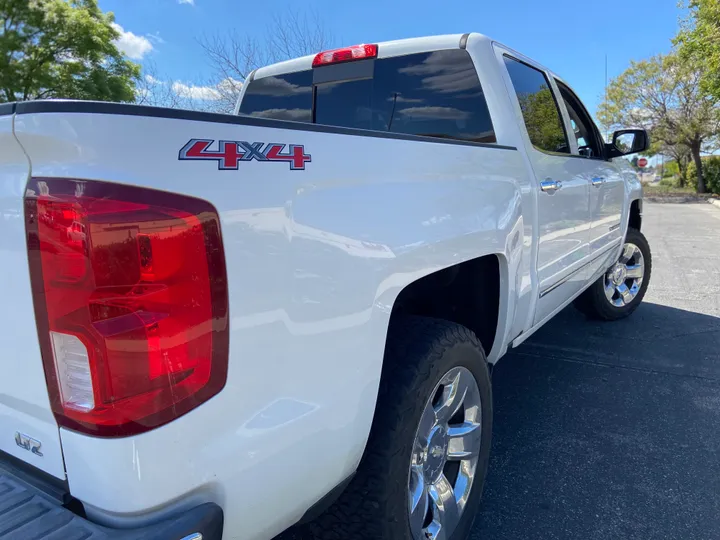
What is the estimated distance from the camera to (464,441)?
7.20 feet

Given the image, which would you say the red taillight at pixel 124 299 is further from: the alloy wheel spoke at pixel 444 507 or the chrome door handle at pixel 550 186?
the chrome door handle at pixel 550 186

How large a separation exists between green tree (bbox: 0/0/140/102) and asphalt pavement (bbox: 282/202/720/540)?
16130 mm

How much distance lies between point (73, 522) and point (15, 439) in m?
0.36

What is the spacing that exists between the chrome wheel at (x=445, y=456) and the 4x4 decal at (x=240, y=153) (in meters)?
0.97

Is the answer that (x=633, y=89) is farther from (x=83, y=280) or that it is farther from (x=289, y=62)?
(x=83, y=280)

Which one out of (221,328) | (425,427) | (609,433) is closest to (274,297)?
(221,328)

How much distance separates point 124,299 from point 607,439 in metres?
2.85

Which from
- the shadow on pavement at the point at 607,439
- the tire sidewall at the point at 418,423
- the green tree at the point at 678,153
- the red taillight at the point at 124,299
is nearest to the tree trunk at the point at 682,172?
the green tree at the point at 678,153

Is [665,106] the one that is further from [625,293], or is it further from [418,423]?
[418,423]

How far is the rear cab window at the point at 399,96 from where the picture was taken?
9.13 feet

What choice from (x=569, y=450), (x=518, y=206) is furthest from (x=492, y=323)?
(x=569, y=450)

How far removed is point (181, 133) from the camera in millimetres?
1127

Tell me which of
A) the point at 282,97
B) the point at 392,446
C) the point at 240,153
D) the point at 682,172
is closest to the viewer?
the point at 240,153

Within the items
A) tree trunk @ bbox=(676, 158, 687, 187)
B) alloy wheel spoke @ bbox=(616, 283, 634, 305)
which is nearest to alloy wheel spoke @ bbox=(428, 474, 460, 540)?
alloy wheel spoke @ bbox=(616, 283, 634, 305)
